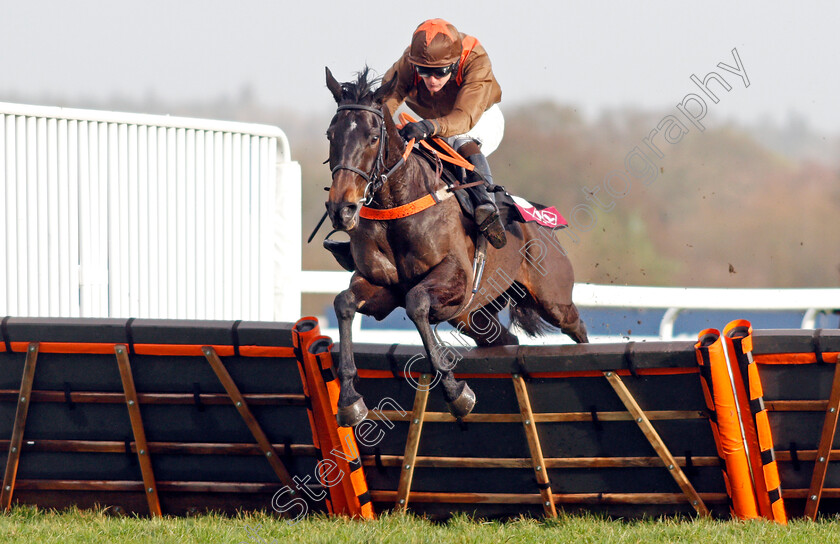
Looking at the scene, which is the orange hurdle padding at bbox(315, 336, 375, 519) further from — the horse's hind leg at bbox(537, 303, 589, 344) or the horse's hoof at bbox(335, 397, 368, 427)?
the horse's hind leg at bbox(537, 303, 589, 344)

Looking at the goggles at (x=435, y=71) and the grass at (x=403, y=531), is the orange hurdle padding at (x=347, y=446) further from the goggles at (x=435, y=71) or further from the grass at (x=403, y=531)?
the goggles at (x=435, y=71)

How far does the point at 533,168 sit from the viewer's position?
32.5 metres

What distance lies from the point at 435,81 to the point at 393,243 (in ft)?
3.11

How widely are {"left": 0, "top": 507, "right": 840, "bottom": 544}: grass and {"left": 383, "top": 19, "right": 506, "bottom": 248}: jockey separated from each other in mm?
1575

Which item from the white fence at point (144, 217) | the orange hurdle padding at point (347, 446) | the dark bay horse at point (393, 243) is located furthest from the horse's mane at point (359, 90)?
the white fence at point (144, 217)

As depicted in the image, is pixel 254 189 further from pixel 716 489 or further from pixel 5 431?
pixel 716 489

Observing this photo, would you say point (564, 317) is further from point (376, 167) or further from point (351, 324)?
point (376, 167)

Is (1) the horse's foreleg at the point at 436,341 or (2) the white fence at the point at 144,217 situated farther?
(2) the white fence at the point at 144,217

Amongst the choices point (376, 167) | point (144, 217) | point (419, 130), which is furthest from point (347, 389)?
point (144, 217)

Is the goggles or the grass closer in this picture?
the grass

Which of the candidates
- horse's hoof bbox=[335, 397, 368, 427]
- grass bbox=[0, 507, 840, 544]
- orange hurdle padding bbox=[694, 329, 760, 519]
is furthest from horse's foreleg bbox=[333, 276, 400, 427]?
orange hurdle padding bbox=[694, 329, 760, 519]

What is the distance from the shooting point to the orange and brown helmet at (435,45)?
5.04 metres

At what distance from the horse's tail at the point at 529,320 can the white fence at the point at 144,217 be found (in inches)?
107

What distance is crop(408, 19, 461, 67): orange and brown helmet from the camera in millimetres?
5039
